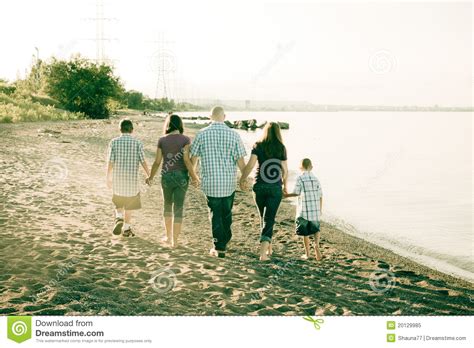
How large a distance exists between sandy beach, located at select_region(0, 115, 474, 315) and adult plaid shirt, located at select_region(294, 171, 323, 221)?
798 mm

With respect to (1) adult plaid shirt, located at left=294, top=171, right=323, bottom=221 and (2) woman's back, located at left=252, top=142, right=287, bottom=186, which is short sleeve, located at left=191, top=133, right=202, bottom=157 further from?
(1) adult plaid shirt, located at left=294, top=171, right=323, bottom=221

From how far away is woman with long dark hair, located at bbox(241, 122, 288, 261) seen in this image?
20.9 feet

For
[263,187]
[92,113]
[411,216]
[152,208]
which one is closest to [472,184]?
[411,216]

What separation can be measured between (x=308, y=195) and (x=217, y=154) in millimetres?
1568

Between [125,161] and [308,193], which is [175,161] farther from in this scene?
[308,193]

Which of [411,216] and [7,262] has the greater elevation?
[7,262]

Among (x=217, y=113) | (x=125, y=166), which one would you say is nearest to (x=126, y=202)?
(x=125, y=166)

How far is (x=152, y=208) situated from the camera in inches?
416

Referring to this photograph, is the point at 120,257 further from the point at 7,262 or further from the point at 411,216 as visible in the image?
the point at 411,216

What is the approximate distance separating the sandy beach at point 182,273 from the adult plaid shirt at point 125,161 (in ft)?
2.91

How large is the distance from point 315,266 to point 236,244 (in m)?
1.55

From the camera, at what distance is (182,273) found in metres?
6.09
